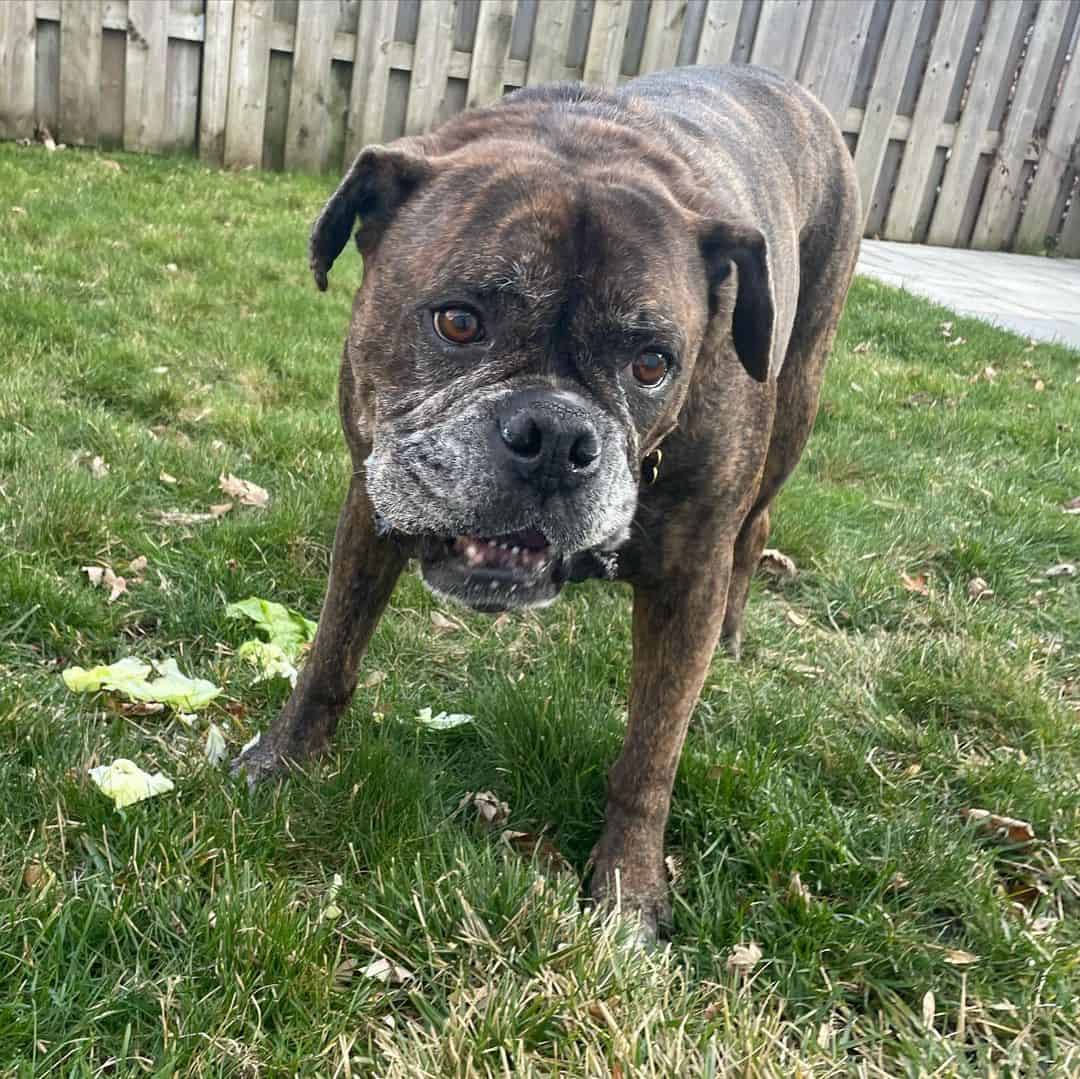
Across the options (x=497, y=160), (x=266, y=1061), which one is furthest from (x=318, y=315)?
(x=266, y=1061)

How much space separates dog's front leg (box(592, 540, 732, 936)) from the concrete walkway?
19.9ft

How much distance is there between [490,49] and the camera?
29.2 ft

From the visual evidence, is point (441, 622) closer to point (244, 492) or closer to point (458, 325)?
point (244, 492)

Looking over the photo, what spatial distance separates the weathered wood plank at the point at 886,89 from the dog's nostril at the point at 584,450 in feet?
28.0

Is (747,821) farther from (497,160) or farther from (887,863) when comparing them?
(497,160)

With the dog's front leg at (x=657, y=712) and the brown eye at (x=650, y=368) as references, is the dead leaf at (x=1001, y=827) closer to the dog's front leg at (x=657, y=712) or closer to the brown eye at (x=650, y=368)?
the dog's front leg at (x=657, y=712)

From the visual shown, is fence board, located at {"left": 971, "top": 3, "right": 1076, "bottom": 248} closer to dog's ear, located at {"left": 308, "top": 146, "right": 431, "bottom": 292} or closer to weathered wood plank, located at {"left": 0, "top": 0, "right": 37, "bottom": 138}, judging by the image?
weathered wood plank, located at {"left": 0, "top": 0, "right": 37, "bottom": 138}

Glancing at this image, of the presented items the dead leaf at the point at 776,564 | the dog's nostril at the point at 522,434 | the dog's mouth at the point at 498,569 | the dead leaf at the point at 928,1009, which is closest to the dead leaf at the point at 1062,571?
the dead leaf at the point at 776,564

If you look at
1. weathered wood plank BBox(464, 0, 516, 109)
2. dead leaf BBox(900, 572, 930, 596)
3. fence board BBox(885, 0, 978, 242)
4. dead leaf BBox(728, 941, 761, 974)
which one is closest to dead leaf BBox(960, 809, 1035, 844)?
dead leaf BBox(728, 941, 761, 974)

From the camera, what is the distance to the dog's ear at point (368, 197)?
2.31 meters

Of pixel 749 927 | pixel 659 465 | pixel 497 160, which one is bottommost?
pixel 749 927

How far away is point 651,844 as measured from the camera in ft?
8.04

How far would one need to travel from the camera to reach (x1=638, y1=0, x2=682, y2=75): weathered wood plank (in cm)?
917

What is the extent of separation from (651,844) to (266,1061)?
0.99 m
